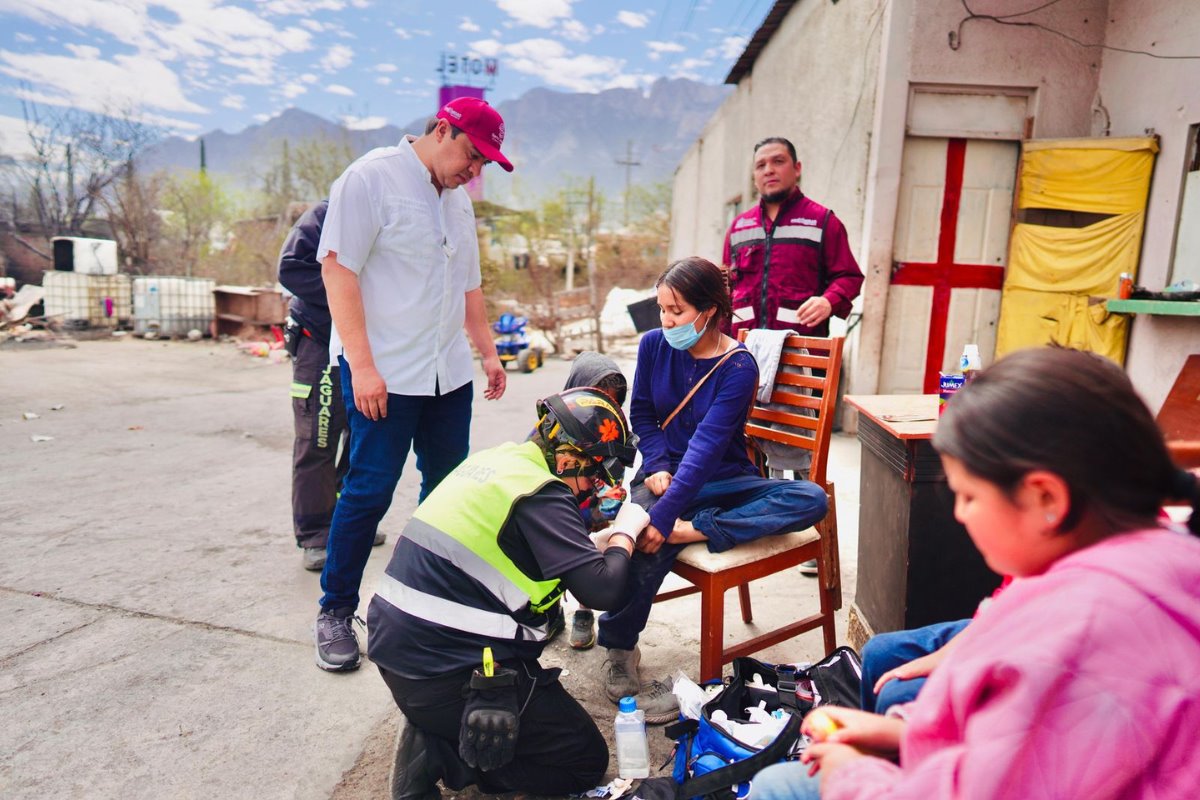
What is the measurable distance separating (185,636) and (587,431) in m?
2.01

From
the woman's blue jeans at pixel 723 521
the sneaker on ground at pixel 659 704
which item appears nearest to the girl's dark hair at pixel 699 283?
the woman's blue jeans at pixel 723 521

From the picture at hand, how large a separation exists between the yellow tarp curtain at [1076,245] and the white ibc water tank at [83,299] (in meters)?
16.2

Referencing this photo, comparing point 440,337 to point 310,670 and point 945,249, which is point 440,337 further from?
point 945,249

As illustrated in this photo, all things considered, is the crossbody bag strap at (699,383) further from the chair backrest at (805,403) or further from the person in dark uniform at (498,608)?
the person in dark uniform at (498,608)

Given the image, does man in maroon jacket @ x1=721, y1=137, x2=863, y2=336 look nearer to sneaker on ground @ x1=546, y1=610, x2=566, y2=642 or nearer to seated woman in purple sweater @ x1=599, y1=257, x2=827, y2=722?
seated woman in purple sweater @ x1=599, y1=257, x2=827, y2=722

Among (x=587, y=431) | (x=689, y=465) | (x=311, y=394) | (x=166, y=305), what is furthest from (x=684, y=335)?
(x=166, y=305)

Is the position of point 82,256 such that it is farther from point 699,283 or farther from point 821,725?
point 821,725

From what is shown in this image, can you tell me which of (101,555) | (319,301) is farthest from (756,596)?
(101,555)

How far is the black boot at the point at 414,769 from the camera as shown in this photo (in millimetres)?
1936

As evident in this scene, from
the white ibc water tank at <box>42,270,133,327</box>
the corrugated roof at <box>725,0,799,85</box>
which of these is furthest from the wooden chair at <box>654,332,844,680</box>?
the white ibc water tank at <box>42,270,133,327</box>

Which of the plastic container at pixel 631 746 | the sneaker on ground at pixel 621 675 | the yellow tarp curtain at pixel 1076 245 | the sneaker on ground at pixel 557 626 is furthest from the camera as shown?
the yellow tarp curtain at pixel 1076 245

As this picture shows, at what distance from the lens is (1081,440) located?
89cm

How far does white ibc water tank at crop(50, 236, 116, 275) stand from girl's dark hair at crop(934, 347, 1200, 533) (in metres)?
19.0

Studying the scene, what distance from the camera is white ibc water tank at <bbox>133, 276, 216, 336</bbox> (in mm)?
14461
